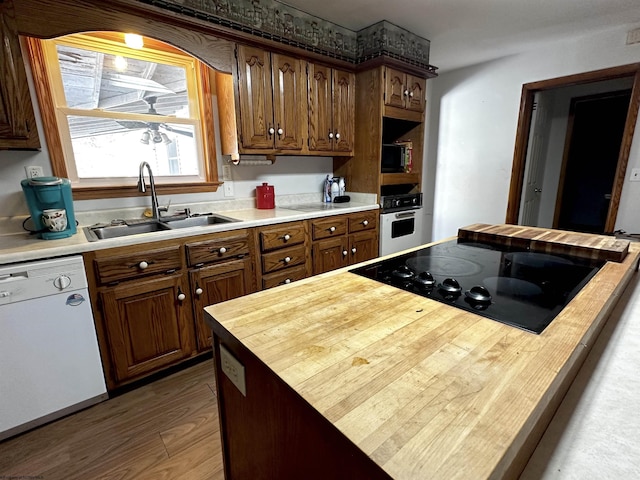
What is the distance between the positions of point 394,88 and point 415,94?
0.34 m

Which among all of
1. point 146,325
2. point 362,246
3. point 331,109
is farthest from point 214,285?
point 331,109

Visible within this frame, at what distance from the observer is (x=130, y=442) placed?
1455 millimetres

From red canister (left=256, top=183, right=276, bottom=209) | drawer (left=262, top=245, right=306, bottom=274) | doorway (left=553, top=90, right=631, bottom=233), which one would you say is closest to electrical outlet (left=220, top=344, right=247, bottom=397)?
drawer (left=262, top=245, right=306, bottom=274)

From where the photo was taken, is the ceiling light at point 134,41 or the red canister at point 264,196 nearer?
the ceiling light at point 134,41

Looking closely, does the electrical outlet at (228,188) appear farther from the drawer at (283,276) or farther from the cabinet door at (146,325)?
the cabinet door at (146,325)

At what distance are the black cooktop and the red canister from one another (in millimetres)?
1570

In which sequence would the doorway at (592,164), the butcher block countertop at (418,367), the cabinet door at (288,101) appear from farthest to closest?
the doorway at (592,164), the cabinet door at (288,101), the butcher block countertop at (418,367)

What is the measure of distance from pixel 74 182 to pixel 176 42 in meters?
1.06

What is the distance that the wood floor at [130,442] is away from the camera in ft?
4.33

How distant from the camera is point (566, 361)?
0.56 meters

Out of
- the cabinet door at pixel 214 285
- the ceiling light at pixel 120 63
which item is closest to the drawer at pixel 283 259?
the cabinet door at pixel 214 285

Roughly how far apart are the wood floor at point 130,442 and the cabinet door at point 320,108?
2.01 m

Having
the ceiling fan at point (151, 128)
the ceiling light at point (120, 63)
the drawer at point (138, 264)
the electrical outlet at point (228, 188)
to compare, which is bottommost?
the drawer at point (138, 264)

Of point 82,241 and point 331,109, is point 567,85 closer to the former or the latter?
point 331,109
